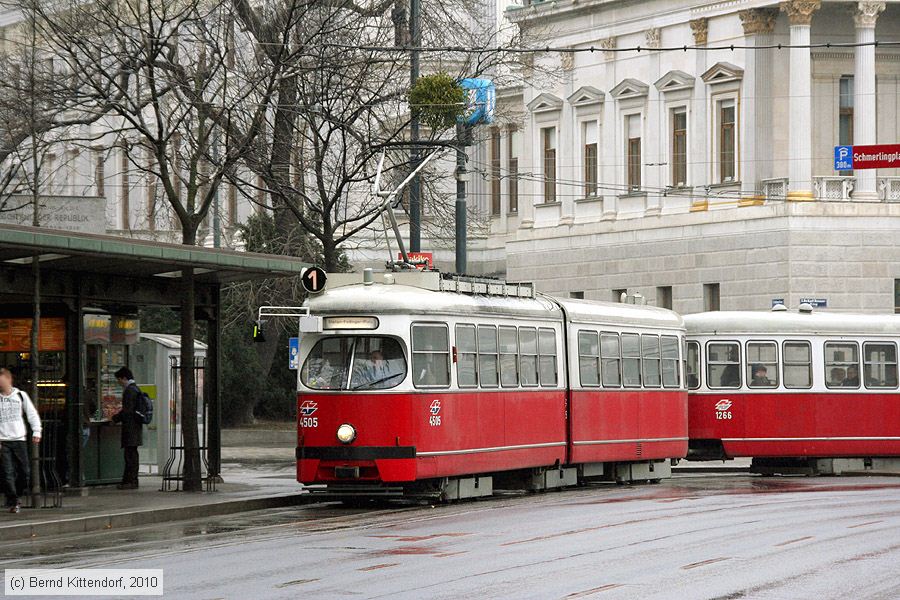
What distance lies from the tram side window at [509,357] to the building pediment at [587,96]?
39868mm

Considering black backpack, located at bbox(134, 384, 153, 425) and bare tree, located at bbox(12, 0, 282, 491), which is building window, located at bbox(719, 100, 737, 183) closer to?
bare tree, located at bbox(12, 0, 282, 491)

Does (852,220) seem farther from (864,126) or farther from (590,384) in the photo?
(590,384)

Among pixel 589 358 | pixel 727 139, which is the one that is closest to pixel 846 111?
pixel 727 139

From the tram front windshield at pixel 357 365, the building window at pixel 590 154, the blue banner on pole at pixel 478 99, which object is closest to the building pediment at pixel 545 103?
the building window at pixel 590 154

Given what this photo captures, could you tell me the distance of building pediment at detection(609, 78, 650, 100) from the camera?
64.1 meters

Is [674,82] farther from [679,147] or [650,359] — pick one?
[650,359]

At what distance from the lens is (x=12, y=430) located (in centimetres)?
2225

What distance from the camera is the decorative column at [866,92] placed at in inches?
2259

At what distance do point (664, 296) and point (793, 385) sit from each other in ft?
95.5

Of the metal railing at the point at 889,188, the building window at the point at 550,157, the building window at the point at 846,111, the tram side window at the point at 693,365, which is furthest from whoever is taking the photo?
the building window at the point at 550,157

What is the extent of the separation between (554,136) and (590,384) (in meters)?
40.2

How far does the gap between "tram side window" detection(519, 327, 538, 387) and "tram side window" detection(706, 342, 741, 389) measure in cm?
769

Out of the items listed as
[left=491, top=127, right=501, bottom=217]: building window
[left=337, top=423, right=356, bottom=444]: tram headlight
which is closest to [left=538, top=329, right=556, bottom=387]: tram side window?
[left=337, top=423, right=356, bottom=444]: tram headlight

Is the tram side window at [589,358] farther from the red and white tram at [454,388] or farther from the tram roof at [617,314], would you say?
the tram roof at [617,314]
